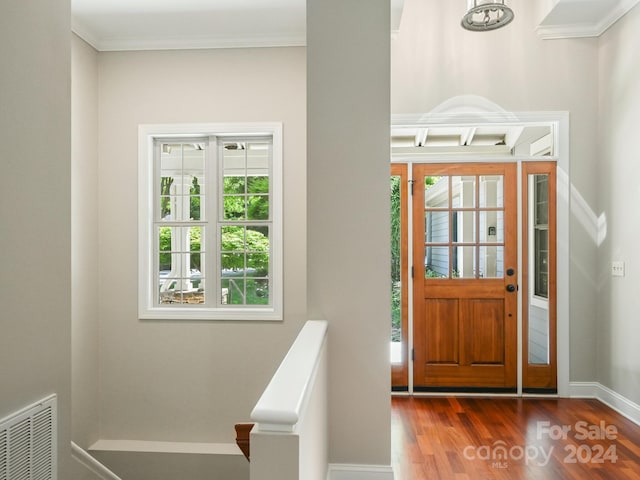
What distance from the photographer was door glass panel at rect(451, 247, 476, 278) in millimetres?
4062

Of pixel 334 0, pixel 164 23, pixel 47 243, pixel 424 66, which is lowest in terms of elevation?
pixel 47 243

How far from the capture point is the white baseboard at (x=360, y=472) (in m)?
2.36

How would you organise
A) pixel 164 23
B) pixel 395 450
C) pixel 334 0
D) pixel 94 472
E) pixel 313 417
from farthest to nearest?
pixel 164 23 → pixel 94 472 → pixel 395 450 → pixel 334 0 → pixel 313 417

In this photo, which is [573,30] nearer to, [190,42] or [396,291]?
[396,291]

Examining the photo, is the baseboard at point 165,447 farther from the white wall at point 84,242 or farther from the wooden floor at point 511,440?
the wooden floor at point 511,440

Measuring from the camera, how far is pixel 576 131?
3887 mm

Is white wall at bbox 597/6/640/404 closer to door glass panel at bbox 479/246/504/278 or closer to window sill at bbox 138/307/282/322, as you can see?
door glass panel at bbox 479/246/504/278

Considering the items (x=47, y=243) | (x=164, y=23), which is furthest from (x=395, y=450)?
(x=164, y=23)

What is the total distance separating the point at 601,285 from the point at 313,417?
3.21 metres

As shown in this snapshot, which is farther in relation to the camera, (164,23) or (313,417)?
(164,23)

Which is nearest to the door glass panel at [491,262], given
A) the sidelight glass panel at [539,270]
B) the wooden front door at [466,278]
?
the wooden front door at [466,278]

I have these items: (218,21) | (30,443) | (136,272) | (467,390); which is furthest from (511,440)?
(218,21)

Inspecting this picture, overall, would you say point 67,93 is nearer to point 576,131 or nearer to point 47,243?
point 47,243

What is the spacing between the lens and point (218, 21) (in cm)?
371
